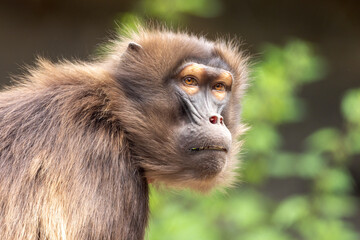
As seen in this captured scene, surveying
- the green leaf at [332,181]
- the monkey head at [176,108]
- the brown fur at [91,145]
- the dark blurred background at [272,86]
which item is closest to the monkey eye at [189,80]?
the monkey head at [176,108]

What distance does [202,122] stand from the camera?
191 inches

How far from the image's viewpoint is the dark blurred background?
762cm

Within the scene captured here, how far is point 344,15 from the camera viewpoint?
37.7ft

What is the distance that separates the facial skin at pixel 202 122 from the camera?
4.82 metres

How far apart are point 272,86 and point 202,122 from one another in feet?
10.1

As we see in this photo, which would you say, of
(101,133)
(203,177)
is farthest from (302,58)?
(101,133)

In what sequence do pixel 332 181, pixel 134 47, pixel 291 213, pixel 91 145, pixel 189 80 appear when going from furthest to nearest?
1. pixel 332 181
2. pixel 291 213
3. pixel 134 47
4. pixel 189 80
5. pixel 91 145

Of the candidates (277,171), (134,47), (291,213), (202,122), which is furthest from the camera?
(277,171)

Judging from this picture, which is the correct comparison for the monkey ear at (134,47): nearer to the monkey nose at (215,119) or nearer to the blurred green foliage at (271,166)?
the monkey nose at (215,119)

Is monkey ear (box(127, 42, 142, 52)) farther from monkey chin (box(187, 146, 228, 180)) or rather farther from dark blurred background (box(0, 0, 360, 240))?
dark blurred background (box(0, 0, 360, 240))

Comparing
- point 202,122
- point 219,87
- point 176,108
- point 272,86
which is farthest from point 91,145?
point 272,86

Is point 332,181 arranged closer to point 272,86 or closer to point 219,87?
point 272,86

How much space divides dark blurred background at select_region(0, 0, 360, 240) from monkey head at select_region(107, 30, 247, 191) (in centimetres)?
202

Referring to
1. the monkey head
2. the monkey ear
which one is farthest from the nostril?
the monkey ear
